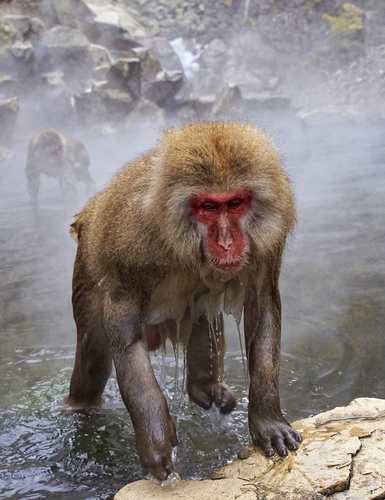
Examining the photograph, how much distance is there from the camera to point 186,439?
9.75ft

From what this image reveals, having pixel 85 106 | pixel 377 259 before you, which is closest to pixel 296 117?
pixel 85 106

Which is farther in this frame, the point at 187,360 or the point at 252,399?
the point at 187,360

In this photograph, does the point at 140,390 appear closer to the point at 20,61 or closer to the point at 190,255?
the point at 190,255

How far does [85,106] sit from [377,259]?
15830 mm

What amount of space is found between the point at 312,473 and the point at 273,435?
326 millimetres

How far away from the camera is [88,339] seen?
302 cm

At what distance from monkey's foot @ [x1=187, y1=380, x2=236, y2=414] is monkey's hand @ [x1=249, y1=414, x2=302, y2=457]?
633 millimetres

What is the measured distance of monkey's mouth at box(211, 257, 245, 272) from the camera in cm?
221

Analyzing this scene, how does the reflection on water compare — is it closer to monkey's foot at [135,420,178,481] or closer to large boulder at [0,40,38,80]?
monkey's foot at [135,420,178,481]

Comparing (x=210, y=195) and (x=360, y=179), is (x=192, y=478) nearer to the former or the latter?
(x=210, y=195)

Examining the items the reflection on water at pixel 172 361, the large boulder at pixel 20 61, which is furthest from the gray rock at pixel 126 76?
the reflection on water at pixel 172 361

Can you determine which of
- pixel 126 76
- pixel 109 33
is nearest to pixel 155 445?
pixel 126 76

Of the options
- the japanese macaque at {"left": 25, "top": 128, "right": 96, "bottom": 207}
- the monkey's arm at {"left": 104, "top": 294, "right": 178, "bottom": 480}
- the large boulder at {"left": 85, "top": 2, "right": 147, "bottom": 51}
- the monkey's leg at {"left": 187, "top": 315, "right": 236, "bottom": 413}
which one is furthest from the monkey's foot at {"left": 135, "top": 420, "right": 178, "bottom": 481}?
Answer: the large boulder at {"left": 85, "top": 2, "right": 147, "bottom": 51}

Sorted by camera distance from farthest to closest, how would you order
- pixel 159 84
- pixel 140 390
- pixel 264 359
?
pixel 159 84
pixel 264 359
pixel 140 390
